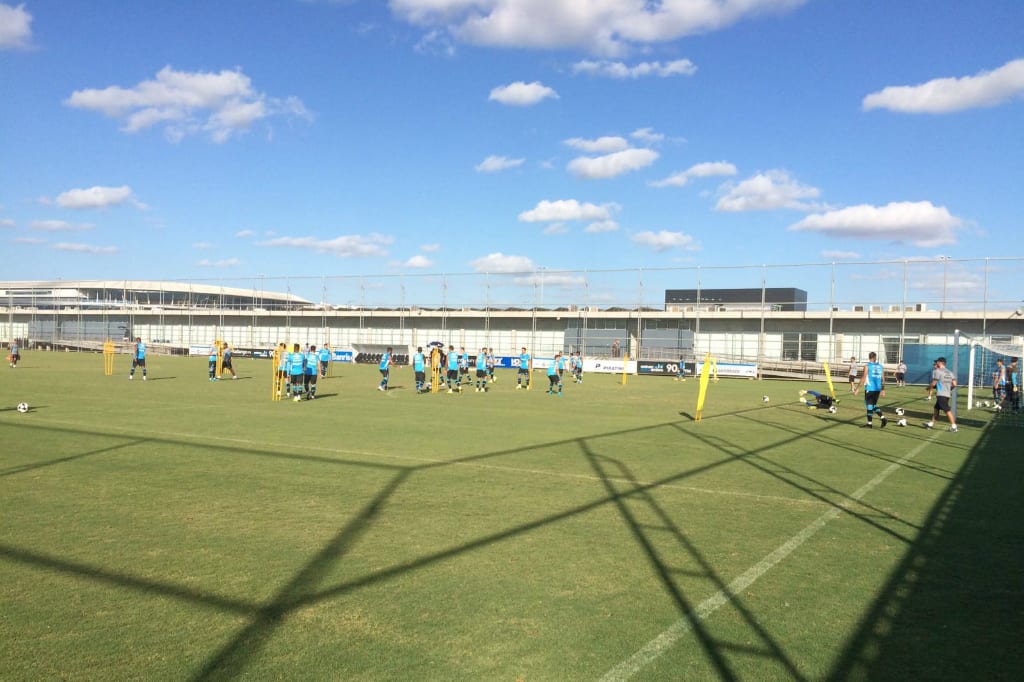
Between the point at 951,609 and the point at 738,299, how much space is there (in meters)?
77.1

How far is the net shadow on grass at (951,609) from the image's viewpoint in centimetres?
429

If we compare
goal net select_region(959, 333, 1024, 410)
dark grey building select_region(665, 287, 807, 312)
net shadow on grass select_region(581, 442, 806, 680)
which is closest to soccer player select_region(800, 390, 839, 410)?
goal net select_region(959, 333, 1024, 410)

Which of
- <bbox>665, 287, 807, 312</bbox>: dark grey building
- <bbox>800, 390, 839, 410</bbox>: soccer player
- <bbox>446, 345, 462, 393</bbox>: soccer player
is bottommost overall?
<bbox>800, 390, 839, 410</bbox>: soccer player

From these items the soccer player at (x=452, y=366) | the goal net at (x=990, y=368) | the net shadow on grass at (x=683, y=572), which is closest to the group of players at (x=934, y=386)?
the goal net at (x=990, y=368)

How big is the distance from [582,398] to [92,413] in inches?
618

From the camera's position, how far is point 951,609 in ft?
17.1

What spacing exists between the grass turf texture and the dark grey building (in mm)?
39435

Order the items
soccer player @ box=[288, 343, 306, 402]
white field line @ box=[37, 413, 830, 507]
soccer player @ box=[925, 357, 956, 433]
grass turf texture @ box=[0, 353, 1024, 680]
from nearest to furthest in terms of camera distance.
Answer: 1. grass turf texture @ box=[0, 353, 1024, 680]
2. white field line @ box=[37, 413, 830, 507]
3. soccer player @ box=[925, 357, 956, 433]
4. soccer player @ box=[288, 343, 306, 402]

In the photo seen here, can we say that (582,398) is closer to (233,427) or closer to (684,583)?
(233,427)

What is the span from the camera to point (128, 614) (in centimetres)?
475

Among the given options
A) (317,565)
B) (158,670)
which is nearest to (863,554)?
(317,565)

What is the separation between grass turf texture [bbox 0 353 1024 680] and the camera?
14.1ft

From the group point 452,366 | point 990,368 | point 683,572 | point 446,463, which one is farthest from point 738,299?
point 683,572

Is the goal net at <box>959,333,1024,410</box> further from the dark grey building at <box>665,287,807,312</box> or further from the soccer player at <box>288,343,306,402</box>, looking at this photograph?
the soccer player at <box>288,343,306,402</box>
